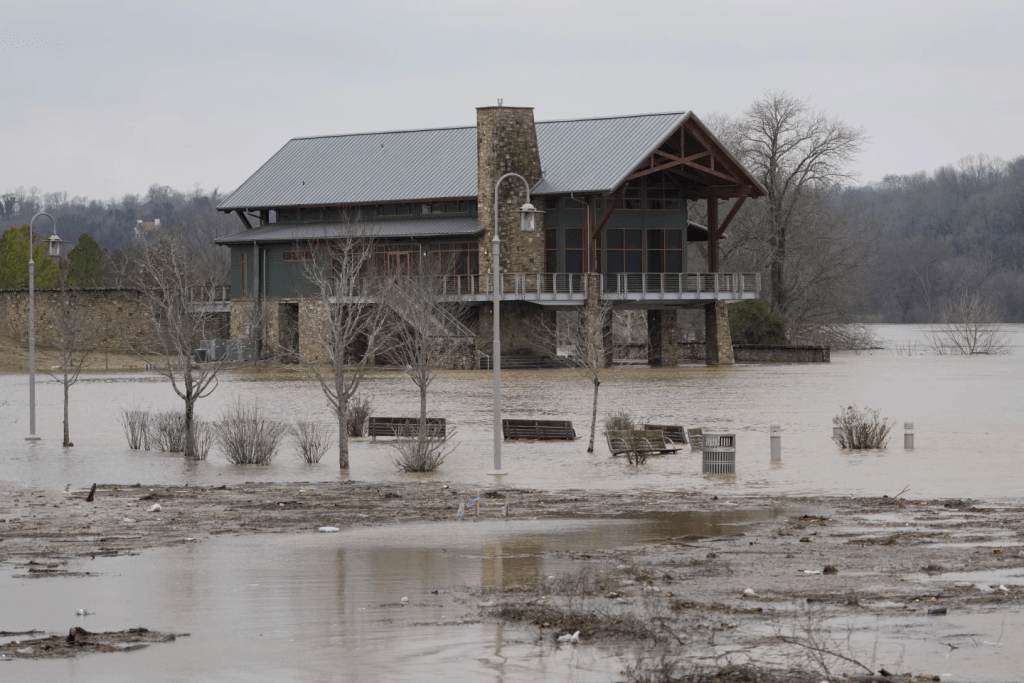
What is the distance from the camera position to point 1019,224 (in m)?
137

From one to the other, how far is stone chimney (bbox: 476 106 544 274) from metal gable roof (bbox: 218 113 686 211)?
56.2 inches

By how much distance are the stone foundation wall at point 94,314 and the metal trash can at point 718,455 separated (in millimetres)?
60404

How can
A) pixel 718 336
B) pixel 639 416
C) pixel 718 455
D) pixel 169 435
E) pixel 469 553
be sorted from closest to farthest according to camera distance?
1. pixel 469 553
2. pixel 718 455
3. pixel 169 435
4. pixel 639 416
5. pixel 718 336

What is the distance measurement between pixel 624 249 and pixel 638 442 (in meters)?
43.8

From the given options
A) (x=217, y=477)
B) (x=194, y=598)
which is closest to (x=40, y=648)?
(x=194, y=598)

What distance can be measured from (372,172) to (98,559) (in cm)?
6011

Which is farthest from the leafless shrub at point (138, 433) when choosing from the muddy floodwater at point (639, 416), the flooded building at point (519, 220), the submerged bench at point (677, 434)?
the flooded building at point (519, 220)

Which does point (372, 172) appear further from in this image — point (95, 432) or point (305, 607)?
point (305, 607)

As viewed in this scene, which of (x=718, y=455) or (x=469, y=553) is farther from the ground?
(x=718, y=455)

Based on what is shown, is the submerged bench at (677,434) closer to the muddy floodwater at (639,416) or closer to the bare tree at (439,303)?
the muddy floodwater at (639,416)

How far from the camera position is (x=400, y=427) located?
28.4 m

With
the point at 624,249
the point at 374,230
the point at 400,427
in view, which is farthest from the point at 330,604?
the point at 624,249

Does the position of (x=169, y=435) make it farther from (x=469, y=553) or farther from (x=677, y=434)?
(x=469, y=553)

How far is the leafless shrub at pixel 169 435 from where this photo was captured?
28.0 metres
